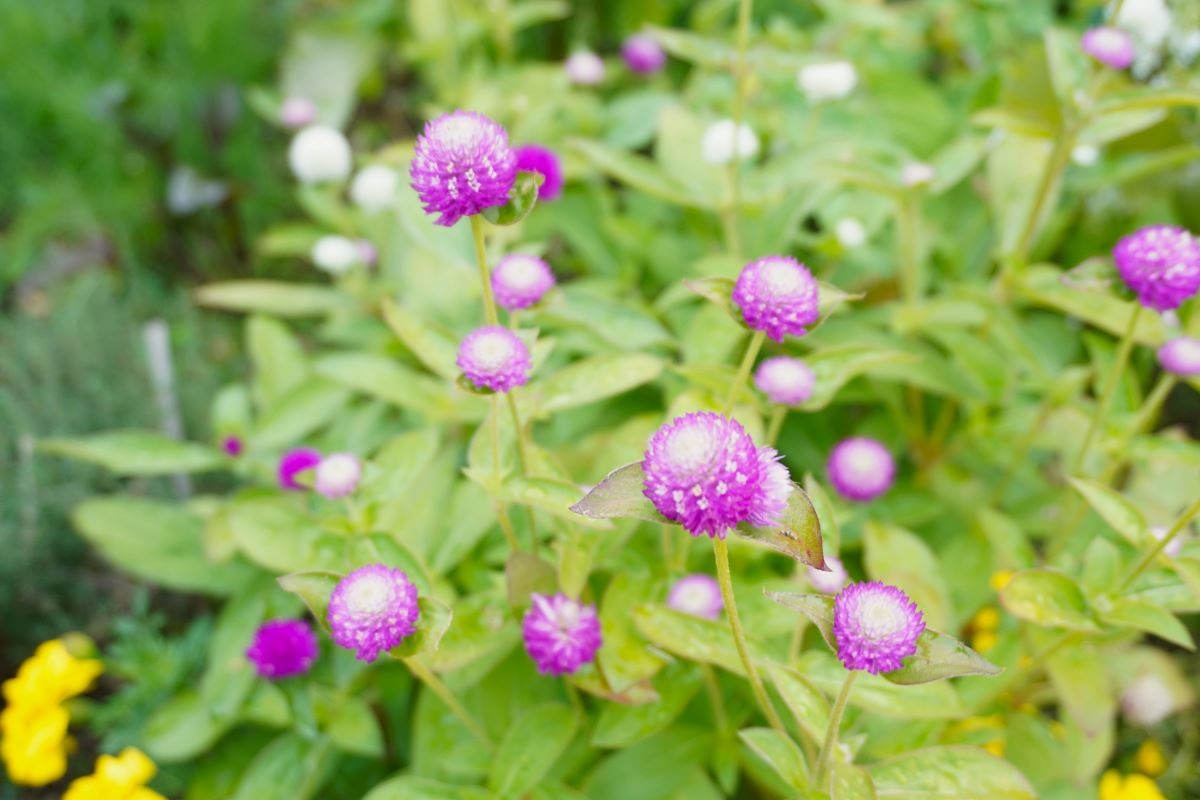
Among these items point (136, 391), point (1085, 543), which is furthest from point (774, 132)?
point (136, 391)

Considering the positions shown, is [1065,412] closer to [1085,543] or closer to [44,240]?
[1085,543]

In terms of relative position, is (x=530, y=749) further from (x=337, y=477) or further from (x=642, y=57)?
(x=642, y=57)

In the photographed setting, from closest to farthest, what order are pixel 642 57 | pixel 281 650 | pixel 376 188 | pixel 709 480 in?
pixel 709 480 → pixel 281 650 → pixel 376 188 → pixel 642 57

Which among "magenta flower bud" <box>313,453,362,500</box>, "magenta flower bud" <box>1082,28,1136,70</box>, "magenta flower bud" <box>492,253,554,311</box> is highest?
"magenta flower bud" <box>1082,28,1136,70</box>

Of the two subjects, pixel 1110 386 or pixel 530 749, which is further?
pixel 1110 386

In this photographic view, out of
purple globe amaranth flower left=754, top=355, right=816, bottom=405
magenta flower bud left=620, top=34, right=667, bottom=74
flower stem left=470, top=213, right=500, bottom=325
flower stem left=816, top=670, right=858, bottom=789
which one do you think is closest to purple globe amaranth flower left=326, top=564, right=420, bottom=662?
flower stem left=470, top=213, right=500, bottom=325

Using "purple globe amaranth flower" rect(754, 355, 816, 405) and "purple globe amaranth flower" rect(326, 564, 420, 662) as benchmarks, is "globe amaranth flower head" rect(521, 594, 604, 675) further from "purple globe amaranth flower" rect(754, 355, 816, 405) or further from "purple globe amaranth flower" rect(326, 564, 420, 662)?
"purple globe amaranth flower" rect(754, 355, 816, 405)

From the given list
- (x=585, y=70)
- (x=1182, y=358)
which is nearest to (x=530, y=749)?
(x=1182, y=358)
